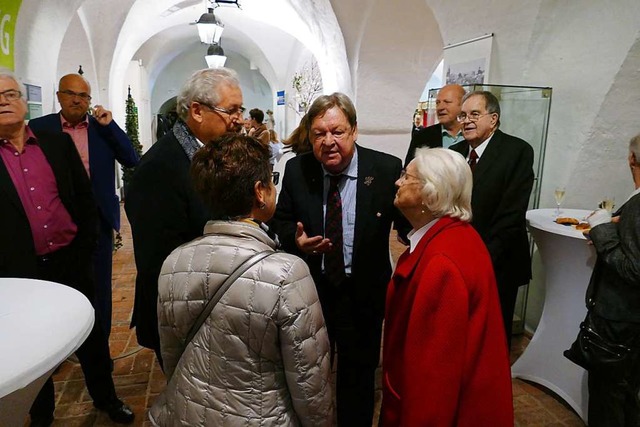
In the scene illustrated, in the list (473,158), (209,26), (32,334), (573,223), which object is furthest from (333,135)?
(209,26)

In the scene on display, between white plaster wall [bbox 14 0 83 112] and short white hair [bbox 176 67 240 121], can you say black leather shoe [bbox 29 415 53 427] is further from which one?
white plaster wall [bbox 14 0 83 112]

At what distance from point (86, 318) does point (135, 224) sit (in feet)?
1.76

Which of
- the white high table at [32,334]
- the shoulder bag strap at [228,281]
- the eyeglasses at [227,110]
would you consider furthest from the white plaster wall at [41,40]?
the shoulder bag strap at [228,281]

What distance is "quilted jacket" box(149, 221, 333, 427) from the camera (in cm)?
120

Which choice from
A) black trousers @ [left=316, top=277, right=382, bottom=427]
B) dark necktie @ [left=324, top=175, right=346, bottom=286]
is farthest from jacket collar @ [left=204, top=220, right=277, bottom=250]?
black trousers @ [left=316, top=277, right=382, bottom=427]

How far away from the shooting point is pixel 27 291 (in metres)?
1.55

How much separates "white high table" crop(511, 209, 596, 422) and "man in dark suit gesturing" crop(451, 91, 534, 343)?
23 cm

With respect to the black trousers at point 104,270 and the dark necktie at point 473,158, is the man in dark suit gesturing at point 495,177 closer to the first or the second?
the dark necktie at point 473,158

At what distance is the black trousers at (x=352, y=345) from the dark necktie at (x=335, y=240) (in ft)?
0.20

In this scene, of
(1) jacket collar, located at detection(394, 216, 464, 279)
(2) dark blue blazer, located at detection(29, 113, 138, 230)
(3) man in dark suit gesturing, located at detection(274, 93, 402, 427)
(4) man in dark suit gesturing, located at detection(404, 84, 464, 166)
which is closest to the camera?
(1) jacket collar, located at detection(394, 216, 464, 279)

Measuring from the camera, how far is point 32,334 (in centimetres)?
125

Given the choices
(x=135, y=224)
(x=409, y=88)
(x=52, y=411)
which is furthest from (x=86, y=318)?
(x=409, y=88)

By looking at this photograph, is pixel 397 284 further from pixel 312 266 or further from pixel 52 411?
pixel 52 411

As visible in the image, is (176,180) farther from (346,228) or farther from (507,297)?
(507,297)
